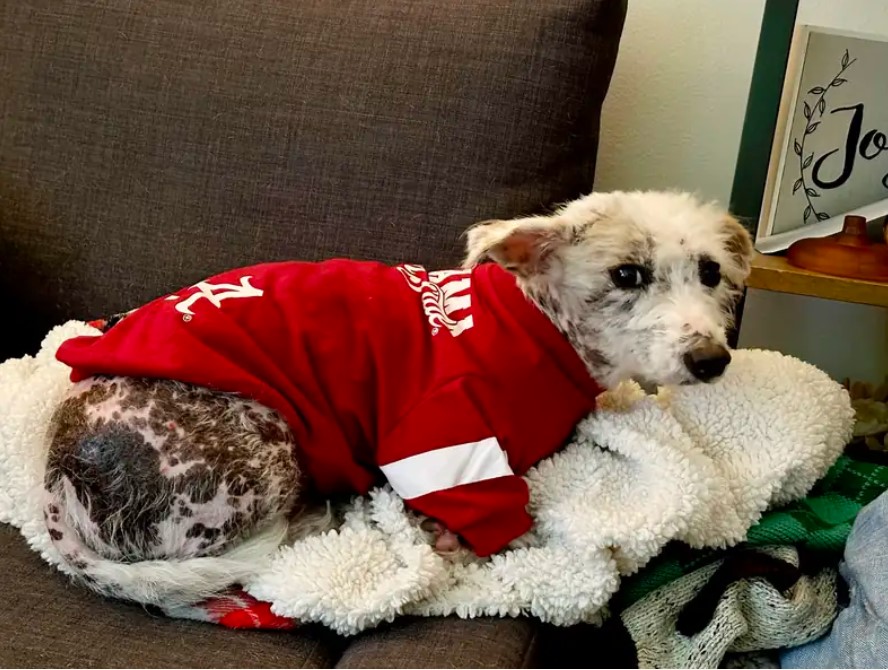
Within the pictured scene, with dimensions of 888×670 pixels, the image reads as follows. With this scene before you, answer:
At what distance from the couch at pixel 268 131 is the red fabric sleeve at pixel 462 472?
0.32 meters

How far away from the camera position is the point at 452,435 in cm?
102

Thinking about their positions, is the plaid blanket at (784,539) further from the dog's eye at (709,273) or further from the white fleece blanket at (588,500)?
the dog's eye at (709,273)

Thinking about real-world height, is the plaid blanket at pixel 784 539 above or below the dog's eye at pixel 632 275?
below

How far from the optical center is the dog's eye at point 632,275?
1053 millimetres

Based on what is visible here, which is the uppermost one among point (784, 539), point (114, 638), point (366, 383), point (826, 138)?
point (826, 138)

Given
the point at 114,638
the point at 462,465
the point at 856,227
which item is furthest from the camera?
the point at 856,227

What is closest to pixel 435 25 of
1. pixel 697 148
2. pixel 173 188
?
pixel 173 188

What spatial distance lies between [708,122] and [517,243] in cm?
70

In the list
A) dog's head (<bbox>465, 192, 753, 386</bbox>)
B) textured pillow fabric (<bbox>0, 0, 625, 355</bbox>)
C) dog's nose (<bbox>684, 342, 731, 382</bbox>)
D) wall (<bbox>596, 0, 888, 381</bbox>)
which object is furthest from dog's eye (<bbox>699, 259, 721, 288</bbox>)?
wall (<bbox>596, 0, 888, 381</bbox>)

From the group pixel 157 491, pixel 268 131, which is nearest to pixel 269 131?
pixel 268 131

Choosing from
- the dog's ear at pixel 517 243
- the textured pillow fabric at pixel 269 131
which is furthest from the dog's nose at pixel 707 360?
the textured pillow fabric at pixel 269 131

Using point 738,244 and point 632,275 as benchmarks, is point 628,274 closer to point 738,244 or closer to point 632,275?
point 632,275

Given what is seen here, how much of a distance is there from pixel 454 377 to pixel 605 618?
35 cm

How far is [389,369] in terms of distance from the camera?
107cm
